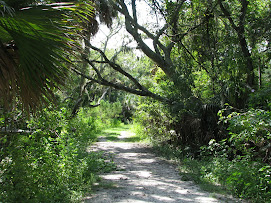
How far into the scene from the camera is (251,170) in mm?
5031

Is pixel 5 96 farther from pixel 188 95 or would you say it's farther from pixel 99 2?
pixel 99 2

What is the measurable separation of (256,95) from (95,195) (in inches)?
197

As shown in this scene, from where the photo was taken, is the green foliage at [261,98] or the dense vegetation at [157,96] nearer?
the dense vegetation at [157,96]

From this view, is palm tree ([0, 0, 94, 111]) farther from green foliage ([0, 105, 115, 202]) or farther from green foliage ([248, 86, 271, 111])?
green foliage ([248, 86, 271, 111])

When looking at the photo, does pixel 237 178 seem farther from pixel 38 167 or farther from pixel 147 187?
pixel 38 167

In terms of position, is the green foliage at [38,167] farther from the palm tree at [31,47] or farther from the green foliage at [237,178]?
the green foliage at [237,178]


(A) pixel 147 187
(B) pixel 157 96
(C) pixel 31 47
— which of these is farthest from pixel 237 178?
(B) pixel 157 96

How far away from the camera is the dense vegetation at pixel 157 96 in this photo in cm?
267

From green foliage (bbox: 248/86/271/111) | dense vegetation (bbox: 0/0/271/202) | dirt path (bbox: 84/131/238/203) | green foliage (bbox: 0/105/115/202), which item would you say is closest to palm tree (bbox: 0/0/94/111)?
dense vegetation (bbox: 0/0/271/202)

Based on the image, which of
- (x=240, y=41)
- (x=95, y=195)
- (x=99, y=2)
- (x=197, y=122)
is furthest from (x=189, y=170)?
(x=99, y=2)

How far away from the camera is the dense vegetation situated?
2.67 meters

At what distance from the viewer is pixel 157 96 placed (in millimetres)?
10336

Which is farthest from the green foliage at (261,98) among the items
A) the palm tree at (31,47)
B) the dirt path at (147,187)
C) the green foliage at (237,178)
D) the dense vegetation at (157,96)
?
the palm tree at (31,47)

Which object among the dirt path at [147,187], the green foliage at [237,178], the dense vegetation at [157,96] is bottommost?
the dirt path at [147,187]
